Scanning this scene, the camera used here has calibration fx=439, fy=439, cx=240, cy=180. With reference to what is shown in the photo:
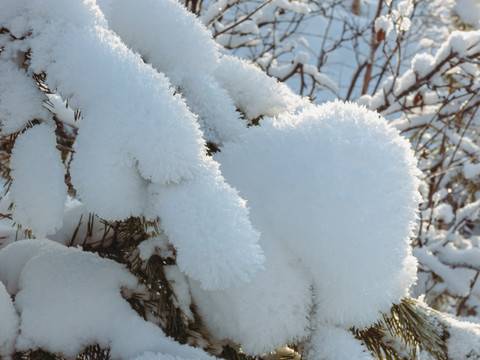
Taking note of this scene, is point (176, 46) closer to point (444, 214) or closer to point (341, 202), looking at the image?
point (341, 202)

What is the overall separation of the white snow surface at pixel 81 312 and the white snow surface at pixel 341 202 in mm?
280

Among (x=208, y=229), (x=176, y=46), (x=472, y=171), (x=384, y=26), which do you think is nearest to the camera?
(x=208, y=229)

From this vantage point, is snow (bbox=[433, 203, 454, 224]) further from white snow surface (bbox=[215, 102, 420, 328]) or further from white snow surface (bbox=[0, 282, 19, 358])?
white snow surface (bbox=[0, 282, 19, 358])

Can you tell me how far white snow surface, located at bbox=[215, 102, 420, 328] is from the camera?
2.60ft

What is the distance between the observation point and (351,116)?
0.89m

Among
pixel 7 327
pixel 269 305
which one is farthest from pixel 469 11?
pixel 7 327

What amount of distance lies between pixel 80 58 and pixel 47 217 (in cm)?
26

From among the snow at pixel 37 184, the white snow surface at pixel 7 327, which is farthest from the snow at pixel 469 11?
the white snow surface at pixel 7 327

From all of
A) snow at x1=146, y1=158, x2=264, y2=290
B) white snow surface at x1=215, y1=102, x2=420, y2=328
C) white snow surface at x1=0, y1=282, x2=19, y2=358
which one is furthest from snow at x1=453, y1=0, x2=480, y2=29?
white snow surface at x1=0, y1=282, x2=19, y2=358

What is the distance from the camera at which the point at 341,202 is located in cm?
80

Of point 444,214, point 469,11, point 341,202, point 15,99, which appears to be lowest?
point 15,99

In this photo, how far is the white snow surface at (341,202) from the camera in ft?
2.60

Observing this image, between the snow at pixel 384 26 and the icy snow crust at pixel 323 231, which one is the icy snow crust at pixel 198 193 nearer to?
the icy snow crust at pixel 323 231

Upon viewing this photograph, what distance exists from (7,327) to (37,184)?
1.10ft
